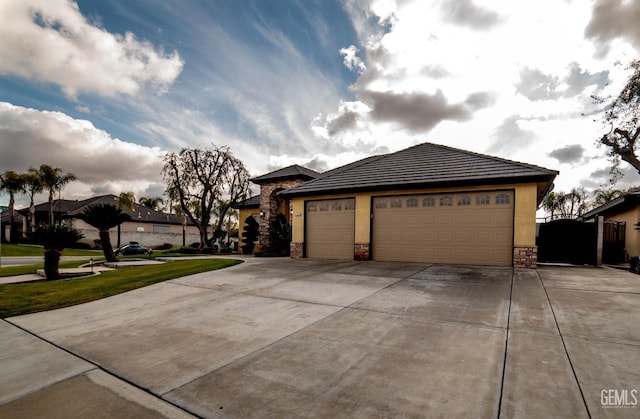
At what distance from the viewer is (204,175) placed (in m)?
23.7

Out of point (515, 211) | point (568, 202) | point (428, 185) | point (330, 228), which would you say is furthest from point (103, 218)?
point (568, 202)

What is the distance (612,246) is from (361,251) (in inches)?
428

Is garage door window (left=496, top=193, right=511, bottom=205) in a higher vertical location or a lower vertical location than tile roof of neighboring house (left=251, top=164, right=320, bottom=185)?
lower

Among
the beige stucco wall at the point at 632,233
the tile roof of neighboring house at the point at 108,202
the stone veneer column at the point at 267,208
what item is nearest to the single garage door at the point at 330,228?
the stone veneer column at the point at 267,208

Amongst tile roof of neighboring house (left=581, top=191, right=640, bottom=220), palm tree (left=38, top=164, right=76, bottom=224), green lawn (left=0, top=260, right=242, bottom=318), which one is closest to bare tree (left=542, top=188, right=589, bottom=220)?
tile roof of neighboring house (left=581, top=191, right=640, bottom=220)

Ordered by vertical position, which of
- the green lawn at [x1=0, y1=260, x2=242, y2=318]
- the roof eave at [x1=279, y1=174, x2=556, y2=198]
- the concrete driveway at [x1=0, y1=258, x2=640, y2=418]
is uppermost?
the roof eave at [x1=279, y1=174, x2=556, y2=198]

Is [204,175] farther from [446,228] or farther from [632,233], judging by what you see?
[632,233]

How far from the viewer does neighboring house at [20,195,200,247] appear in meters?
34.3

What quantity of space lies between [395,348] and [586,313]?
3467 mm

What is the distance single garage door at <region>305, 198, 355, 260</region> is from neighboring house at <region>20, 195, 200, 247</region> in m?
27.8

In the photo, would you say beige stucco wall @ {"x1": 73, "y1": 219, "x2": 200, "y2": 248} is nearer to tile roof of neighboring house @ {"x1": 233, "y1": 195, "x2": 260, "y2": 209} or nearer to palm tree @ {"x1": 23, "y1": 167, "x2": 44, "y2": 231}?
palm tree @ {"x1": 23, "y1": 167, "x2": 44, "y2": 231}

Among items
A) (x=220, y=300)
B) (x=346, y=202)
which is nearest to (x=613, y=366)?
(x=220, y=300)

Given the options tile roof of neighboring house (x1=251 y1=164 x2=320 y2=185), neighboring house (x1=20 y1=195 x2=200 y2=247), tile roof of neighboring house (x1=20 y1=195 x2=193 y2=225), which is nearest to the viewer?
tile roof of neighboring house (x1=251 y1=164 x2=320 y2=185)

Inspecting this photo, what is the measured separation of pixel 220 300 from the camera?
6.19 metres
